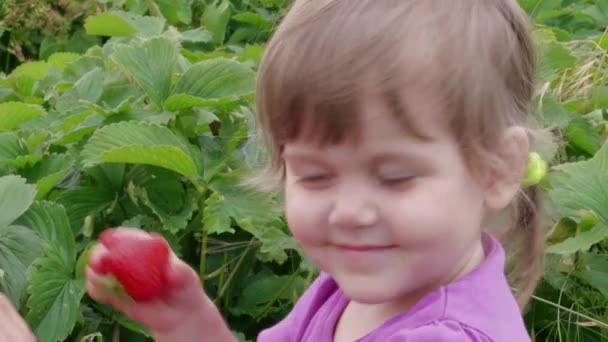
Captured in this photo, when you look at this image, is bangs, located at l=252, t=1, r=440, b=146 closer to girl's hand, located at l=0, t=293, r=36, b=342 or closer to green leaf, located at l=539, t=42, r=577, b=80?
girl's hand, located at l=0, t=293, r=36, b=342

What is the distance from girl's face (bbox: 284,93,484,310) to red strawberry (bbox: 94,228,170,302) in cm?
24

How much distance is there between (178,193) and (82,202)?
8.1 inches

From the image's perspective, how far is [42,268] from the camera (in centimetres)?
251

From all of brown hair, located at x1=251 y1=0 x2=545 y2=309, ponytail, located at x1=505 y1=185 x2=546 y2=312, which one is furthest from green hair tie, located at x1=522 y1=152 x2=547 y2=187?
brown hair, located at x1=251 y1=0 x2=545 y2=309

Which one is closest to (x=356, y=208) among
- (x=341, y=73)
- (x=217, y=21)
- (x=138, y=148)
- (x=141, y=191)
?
(x=341, y=73)

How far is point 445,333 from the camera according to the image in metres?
1.62

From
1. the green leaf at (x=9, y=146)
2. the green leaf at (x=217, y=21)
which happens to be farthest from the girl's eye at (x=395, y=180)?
the green leaf at (x=217, y=21)

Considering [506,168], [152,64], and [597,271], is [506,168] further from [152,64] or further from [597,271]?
[152,64]

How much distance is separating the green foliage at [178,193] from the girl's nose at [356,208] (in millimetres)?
644

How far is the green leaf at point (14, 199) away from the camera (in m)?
2.54

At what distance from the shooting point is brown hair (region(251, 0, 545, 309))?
157cm

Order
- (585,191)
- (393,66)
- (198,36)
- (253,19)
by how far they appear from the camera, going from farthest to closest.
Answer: (253,19) < (198,36) < (585,191) < (393,66)

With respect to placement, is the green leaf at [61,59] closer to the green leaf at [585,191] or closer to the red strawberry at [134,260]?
the green leaf at [585,191]

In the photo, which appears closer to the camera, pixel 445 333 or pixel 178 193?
A: pixel 445 333
